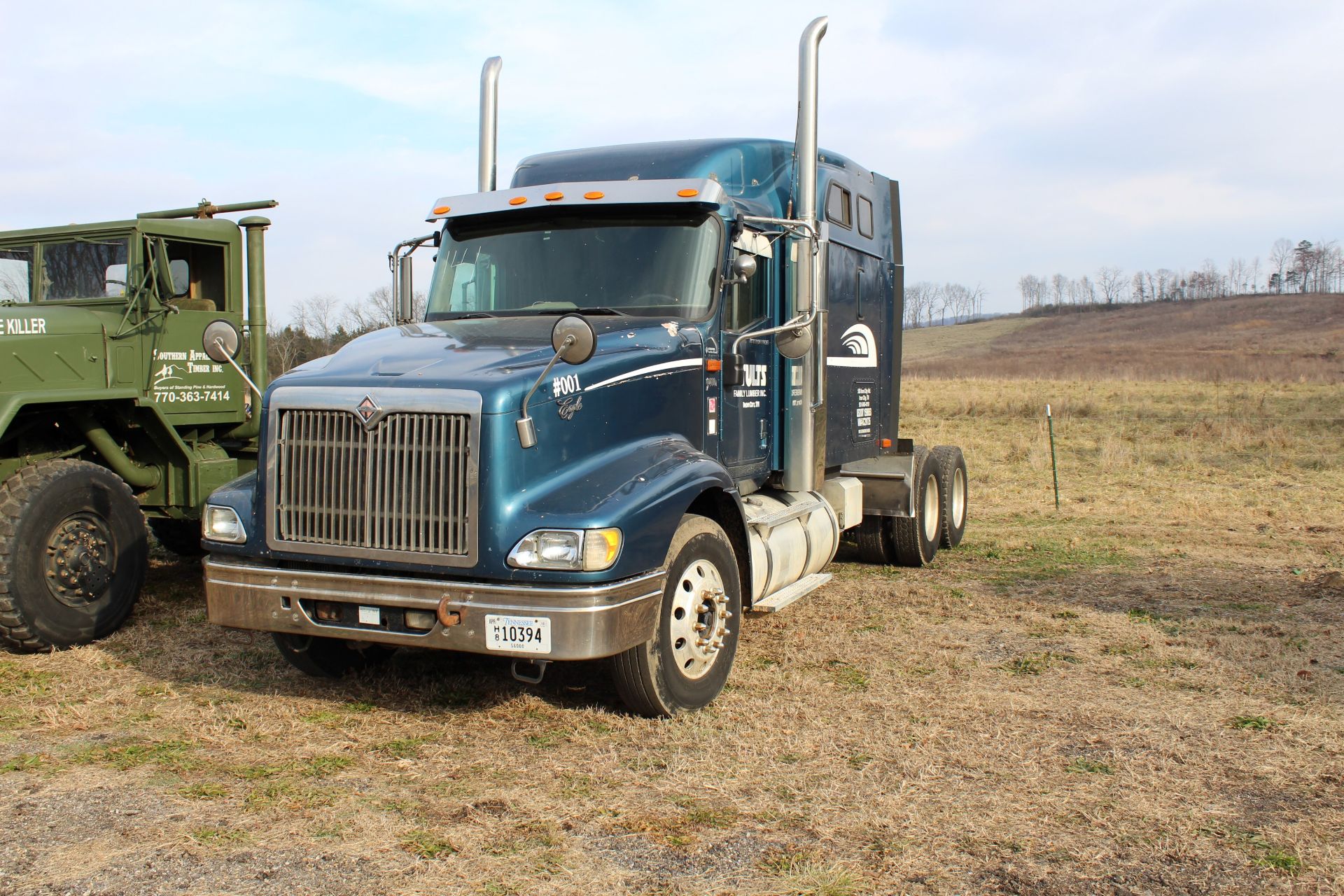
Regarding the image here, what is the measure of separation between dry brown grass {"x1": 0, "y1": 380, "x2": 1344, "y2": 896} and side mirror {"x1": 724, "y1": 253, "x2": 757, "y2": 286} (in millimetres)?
2253

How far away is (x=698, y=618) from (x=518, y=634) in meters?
1.18

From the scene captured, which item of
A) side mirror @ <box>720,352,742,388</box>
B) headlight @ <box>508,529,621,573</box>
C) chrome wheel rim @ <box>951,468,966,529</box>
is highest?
side mirror @ <box>720,352,742,388</box>

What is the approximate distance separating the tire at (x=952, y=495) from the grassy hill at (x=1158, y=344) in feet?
87.2

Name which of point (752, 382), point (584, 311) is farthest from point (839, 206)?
point (584, 311)

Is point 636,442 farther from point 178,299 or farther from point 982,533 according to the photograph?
point 982,533

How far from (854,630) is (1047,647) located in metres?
1.24

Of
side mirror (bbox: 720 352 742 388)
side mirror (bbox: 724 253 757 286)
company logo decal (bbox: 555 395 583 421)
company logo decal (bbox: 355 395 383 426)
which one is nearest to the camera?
company logo decal (bbox: 355 395 383 426)

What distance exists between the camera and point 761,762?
484cm

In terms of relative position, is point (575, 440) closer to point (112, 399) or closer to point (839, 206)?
point (112, 399)

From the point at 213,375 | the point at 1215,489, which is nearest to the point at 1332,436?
the point at 1215,489

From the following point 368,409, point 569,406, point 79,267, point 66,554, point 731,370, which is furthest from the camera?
point 79,267

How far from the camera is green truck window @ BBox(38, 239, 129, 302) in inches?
308

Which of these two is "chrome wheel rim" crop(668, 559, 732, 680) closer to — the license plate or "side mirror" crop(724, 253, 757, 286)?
the license plate

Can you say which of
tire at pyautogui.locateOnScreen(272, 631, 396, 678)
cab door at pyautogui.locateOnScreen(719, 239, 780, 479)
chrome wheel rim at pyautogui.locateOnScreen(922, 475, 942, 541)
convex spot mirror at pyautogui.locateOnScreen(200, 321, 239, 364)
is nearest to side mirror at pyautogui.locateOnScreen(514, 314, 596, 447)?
cab door at pyautogui.locateOnScreen(719, 239, 780, 479)
